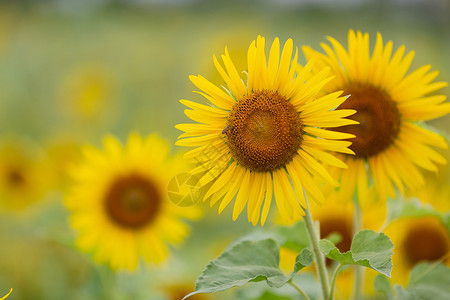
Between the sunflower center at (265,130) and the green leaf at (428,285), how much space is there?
18.4 inches

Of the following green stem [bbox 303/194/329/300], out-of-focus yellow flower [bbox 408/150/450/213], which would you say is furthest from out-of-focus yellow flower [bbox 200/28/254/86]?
green stem [bbox 303/194/329/300]

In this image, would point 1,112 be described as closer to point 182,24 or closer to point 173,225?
point 173,225

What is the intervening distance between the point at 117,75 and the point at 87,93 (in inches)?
45.7

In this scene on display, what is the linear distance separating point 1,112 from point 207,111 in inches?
179

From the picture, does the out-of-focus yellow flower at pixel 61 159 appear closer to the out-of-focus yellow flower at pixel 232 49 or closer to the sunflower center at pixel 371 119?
the out-of-focus yellow flower at pixel 232 49

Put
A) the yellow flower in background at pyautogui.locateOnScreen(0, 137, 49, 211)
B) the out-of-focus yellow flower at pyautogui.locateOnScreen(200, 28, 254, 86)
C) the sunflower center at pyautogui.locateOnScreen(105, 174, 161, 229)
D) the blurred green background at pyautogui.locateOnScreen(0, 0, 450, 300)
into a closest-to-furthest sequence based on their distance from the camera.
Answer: the sunflower center at pyautogui.locateOnScreen(105, 174, 161, 229) → the blurred green background at pyautogui.locateOnScreen(0, 0, 450, 300) → the yellow flower in background at pyautogui.locateOnScreen(0, 137, 49, 211) → the out-of-focus yellow flower at pyautogui.locateOnScreen(200, 28, 254, 86)

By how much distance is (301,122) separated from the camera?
1.15 meters

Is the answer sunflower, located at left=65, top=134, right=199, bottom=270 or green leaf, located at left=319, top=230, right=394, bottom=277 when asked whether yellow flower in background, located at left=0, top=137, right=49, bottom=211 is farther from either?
green leaf, located at left=319, top=230, right=394, bottom=277

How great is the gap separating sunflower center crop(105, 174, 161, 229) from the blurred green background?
217mm

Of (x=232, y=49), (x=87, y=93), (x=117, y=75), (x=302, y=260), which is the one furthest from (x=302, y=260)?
(x=117, y=75)

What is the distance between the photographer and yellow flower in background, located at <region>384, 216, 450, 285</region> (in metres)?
1.95

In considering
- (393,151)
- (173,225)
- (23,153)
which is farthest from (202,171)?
(23,153)

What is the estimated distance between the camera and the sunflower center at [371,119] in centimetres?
136

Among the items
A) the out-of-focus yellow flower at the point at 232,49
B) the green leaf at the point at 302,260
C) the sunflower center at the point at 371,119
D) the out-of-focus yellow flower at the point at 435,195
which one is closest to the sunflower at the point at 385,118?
the sunflower center at the point at 371,119
